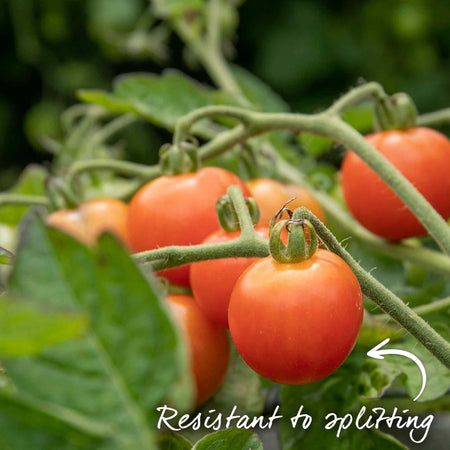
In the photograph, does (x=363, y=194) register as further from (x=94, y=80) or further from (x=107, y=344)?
(x=94, y=80)

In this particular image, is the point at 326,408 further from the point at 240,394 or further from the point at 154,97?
the point at 154,97

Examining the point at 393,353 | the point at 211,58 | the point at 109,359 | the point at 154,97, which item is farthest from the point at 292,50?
the point at 109,359

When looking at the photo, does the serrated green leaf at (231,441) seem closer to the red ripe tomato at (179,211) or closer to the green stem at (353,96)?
the red ripe tomato at (179,211)

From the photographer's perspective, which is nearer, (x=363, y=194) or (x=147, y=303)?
(x=147, y=303)

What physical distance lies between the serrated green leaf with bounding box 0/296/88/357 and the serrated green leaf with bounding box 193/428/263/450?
0.53ft

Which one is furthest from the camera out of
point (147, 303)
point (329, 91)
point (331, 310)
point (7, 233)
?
point (329, 91)

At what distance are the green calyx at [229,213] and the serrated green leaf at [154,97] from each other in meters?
0.22

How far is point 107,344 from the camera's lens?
0.73 feet

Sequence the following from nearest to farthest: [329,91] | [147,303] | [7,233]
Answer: [147,303]
[7,233]
[329,91]

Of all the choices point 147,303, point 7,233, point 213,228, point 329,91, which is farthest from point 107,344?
point 329,91

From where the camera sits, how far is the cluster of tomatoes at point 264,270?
1.14 feet

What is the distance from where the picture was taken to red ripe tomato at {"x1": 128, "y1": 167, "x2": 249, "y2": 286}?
0.49m

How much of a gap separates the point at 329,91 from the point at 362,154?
1436mm

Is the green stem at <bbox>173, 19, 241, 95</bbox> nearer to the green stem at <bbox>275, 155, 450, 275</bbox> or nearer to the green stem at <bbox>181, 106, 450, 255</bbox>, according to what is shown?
the green stem at <bbox>275, 155, 450, 275</bbox>
